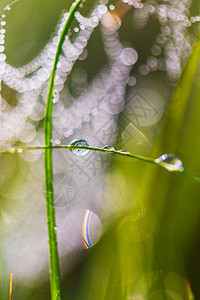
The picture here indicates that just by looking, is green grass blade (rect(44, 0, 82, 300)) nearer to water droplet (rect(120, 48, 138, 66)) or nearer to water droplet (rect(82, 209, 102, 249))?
water droplet (rect(82, 209, 102, 249))

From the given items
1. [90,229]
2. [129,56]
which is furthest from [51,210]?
[129,56]

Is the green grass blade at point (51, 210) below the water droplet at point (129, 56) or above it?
below

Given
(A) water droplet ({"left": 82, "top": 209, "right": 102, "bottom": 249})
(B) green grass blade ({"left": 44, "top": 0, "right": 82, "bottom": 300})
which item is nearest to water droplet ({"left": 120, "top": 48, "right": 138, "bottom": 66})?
(A) water droplet ({"left": 82, "top": 209, "right": 102, "bottom": 249})

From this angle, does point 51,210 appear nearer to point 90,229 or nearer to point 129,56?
point 90,229

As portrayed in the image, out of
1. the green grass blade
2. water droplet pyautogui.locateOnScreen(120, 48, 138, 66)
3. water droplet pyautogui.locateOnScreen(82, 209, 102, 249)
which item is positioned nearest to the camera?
the green grass blade

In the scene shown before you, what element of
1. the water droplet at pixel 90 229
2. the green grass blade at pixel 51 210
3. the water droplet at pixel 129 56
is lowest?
the water droplet at pixel 90 229

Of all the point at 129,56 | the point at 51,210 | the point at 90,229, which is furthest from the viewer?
the point at 129,56

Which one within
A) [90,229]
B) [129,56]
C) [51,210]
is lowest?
[90,229]

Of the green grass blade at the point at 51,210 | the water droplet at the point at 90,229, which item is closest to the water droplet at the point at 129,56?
the water droplet at the point at 90,229

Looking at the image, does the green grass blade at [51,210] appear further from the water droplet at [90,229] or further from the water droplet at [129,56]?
the water droplet at [129,56]
